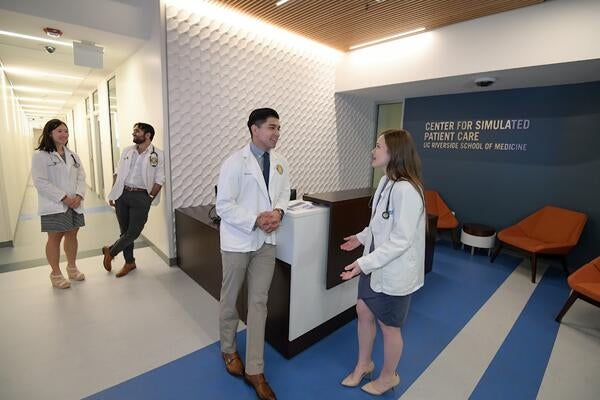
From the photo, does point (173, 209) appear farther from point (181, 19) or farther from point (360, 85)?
point (360, 85)

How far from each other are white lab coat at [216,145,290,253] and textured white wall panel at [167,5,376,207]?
2.19 m

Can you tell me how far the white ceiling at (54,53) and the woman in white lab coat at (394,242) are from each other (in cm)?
374

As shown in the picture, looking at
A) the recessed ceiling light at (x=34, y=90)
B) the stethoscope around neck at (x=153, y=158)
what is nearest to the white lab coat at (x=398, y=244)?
the stethoscope around neck at (x=153, y=158)

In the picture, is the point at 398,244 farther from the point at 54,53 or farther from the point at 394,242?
the point at 54,53

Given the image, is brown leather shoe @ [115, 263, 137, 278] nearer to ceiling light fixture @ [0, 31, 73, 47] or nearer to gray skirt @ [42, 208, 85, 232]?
gray skirt @ [42, 208, 85, 232]

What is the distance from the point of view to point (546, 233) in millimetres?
4297

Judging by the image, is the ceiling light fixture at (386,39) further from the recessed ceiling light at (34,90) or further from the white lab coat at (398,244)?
the recessed ceiling light at (34,90)

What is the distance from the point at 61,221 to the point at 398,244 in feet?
10.8

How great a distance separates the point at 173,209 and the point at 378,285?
2990 mm

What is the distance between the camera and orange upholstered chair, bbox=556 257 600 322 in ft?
8.81

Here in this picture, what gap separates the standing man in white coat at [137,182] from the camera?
3.38 m

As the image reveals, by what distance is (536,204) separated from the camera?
464 cm

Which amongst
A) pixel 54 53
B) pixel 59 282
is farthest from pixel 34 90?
pixel 59 282

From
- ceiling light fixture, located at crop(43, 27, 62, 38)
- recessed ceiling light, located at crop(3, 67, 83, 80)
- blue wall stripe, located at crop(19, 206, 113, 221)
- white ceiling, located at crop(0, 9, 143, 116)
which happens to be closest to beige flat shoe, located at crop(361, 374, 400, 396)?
white ceiling, located at crop(0, 9, 143, 116)
